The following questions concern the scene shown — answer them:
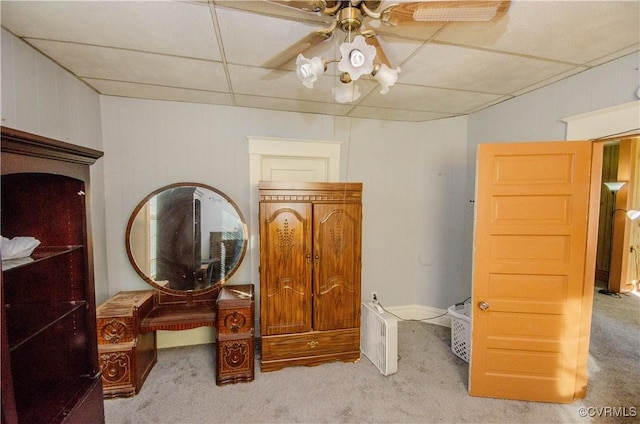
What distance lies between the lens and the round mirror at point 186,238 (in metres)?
2.51

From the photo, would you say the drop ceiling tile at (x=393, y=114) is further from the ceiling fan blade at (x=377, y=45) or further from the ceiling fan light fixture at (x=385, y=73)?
the ceiling fan light fixture at (x=385, y=73)

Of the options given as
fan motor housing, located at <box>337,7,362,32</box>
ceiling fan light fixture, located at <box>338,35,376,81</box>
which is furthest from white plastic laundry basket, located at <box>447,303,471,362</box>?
fan motor housing, located at <box>337,7,362,32</box>

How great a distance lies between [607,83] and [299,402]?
10.2ft

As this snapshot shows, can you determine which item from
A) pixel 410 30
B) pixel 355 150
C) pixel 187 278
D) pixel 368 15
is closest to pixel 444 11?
pixel 368 15

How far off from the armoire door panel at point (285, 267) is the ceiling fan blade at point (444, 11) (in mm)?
1500

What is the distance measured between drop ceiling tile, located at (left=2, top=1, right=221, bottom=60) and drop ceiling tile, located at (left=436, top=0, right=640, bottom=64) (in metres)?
1.33

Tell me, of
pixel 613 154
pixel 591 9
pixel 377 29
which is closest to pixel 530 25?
pixel 591 9

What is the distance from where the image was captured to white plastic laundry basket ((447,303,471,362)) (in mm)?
2467

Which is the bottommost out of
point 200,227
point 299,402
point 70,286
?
point 299,402

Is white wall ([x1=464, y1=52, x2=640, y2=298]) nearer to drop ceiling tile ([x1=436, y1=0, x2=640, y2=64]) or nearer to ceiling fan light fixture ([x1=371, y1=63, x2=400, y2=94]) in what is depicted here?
drop ceiling tile ([x1=436, y1=0, x2=640, y2=64])

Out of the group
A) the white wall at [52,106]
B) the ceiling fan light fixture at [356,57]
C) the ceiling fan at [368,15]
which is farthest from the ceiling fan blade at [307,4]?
the white wall at [52,106]

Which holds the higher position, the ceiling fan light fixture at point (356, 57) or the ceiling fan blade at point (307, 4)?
the ceiling fan blade at point (307, 4)

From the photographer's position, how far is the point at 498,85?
7.18 ft

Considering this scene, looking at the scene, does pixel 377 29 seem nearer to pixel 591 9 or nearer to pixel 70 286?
pixel 591 9
